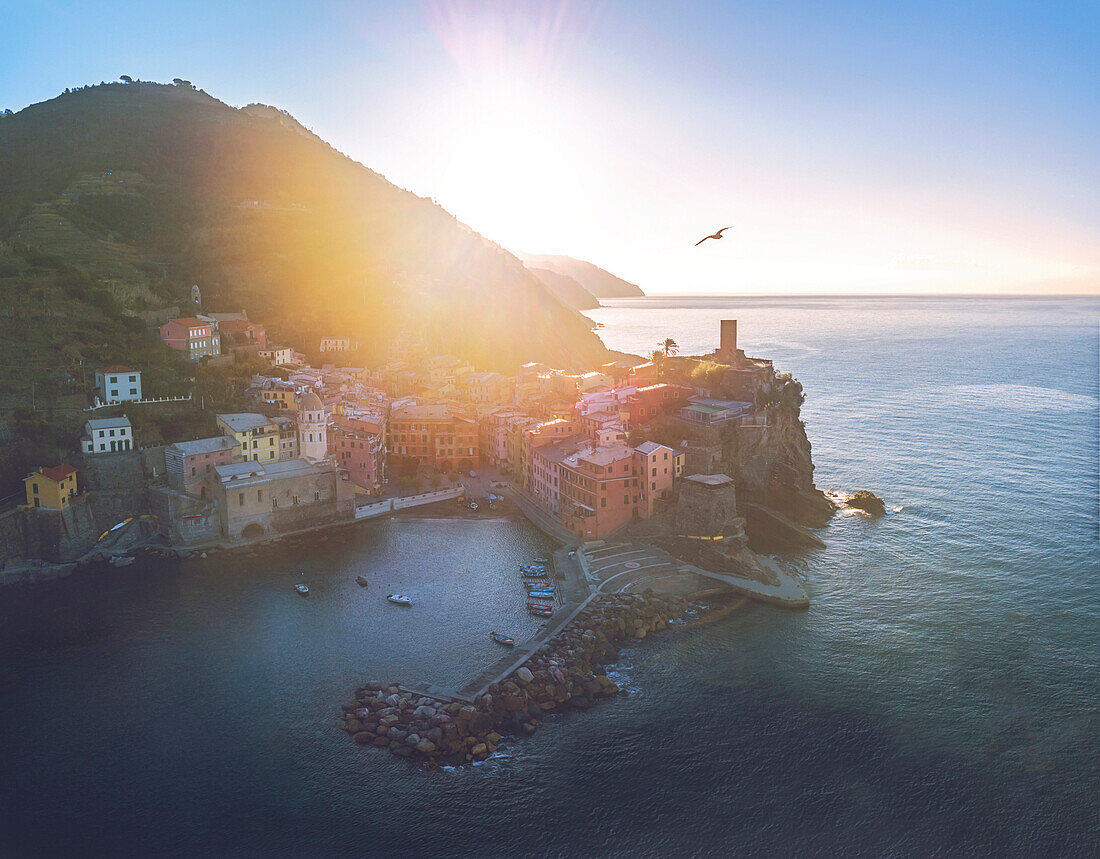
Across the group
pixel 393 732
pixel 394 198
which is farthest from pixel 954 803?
pixel 394 198

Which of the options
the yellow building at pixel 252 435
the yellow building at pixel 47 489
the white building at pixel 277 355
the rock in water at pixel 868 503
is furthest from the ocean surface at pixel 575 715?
the white building at pixel 277 355

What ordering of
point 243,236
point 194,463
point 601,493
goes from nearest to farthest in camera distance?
1. point 601,493
2. point 194,463
3. point 243,236

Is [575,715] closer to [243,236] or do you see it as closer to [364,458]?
[364,458]

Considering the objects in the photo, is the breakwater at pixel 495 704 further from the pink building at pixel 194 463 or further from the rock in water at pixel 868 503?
the rock in water at pixel 868 503

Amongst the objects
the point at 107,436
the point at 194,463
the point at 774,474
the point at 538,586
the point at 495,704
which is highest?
the point at 107,436

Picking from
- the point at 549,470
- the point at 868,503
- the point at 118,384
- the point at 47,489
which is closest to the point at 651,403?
the point at 549,470

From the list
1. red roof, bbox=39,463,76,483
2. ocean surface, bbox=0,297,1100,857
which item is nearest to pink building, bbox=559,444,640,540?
ocean surface, bbox=0,297,1100,857
